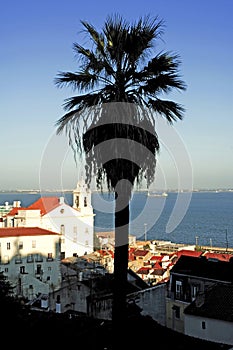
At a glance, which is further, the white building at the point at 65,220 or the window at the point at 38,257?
the white building at the point at 65,220

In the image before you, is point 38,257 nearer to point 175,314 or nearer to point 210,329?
point 175,314

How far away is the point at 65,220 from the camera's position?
223 feet

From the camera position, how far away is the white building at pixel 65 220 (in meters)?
64.6

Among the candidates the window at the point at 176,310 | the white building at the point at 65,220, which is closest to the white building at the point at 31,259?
the window at the point at 176,310

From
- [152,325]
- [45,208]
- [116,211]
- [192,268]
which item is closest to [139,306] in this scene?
[192,268]

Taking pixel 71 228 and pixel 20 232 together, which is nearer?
pixel 20 232

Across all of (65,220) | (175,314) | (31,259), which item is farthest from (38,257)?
(65,220)

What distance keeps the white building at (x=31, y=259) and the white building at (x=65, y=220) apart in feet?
62.0

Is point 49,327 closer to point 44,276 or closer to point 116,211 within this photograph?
point 116,211

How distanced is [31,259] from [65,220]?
26.7 meters

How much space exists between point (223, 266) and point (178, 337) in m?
13.0

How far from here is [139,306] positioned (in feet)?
81.6

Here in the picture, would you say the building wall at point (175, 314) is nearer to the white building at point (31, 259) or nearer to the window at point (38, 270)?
the white building at point (31, 259)

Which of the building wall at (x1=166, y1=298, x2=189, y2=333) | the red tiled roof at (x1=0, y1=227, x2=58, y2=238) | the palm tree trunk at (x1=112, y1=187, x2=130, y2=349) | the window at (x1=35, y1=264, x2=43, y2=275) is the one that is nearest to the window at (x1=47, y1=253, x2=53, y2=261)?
the window at (x1=35, y1=264, x2=43, y2=275)
